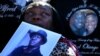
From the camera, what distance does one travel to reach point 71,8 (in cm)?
162

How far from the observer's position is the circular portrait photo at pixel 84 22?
1.61 m

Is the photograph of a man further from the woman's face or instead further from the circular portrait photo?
the circular portrait photo

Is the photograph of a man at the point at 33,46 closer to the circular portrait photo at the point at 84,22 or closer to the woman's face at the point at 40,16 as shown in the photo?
the woman's face at the point at 40,16

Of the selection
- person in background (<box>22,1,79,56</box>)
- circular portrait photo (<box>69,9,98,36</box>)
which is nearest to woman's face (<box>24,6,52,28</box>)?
person in background (<box>22,1,79,56</box>)

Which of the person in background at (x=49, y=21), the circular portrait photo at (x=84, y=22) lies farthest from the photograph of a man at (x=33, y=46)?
the circular portrait photo at (x=84, y=22)

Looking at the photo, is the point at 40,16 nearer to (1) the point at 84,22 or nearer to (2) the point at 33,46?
(2) the point at 33,46

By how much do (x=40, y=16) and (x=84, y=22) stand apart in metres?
0.47

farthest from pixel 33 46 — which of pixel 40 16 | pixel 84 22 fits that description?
pixel 84 22

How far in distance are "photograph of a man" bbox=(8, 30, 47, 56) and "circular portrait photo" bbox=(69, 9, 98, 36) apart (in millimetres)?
693

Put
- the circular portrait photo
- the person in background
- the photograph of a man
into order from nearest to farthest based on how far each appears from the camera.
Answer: the photograph of a man < the person in background < the circular portrait photo

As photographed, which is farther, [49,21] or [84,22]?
[84,22]

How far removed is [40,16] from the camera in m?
1.21

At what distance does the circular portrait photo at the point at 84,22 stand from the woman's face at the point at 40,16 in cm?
36

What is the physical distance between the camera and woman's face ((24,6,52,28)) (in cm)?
118
